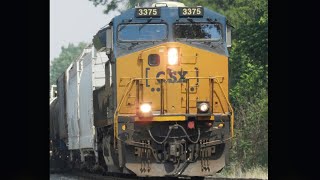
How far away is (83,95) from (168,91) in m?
6.57

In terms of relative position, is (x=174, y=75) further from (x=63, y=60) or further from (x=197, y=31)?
(x=63, y=60)

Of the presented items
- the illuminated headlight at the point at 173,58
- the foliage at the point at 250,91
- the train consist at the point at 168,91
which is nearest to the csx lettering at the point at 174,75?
the train consist at the point at 168,91

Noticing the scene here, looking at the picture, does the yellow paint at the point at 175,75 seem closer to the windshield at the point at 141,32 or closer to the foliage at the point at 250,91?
the windshield at the point at 141,32

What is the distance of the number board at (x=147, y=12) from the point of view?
48.8 ft

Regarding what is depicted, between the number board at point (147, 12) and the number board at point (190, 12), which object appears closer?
the number board at point (147, 12)

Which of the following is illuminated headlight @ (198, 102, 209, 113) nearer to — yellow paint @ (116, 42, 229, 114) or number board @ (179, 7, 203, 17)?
yellow paint @ (116, 42, 229, 114)

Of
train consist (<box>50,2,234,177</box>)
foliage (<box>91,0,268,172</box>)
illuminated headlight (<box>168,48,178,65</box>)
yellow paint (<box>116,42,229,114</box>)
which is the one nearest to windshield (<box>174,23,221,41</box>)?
train consist (<box>50,2,234,177</box>)

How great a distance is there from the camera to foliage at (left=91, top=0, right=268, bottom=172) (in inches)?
1139
